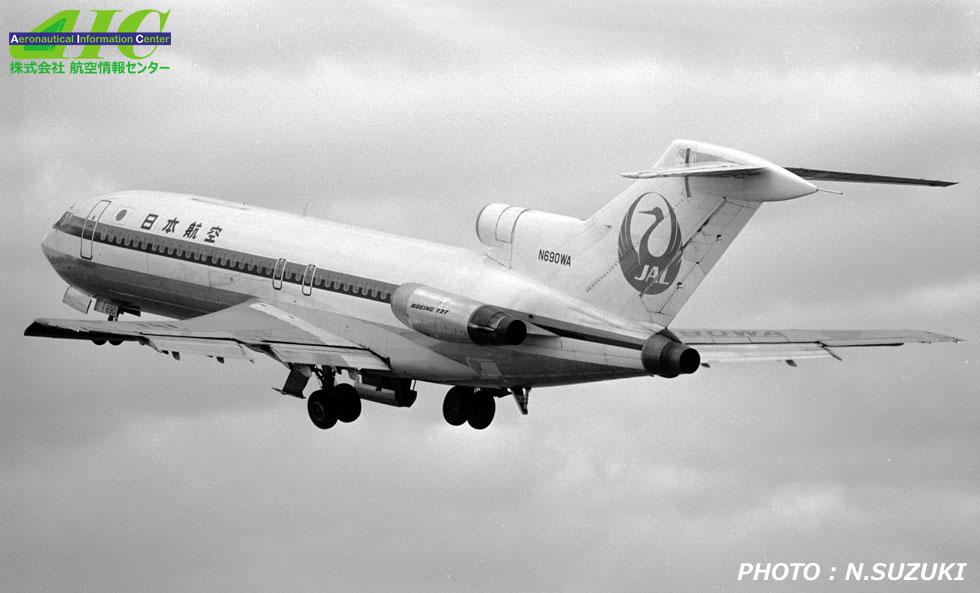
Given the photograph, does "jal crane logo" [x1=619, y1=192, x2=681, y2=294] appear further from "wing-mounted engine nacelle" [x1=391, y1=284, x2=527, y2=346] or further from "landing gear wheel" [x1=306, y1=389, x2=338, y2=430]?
"landing gear wheel" [x1=306, y1=389, x2=338, y2=430]

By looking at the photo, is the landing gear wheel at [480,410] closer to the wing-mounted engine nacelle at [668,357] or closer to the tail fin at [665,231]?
the tail fin at [665,231]

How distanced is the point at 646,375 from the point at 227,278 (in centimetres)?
1179

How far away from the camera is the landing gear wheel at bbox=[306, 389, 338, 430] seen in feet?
151

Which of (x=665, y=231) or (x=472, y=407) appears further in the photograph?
(x=472, y=407)

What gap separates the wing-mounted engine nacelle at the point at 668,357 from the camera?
40.1 m

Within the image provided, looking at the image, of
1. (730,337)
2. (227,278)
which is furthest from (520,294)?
(227,278)

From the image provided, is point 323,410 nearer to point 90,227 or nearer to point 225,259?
point 225,259

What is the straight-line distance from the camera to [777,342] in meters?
42.6

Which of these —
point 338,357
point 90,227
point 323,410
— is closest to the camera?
point 338,357

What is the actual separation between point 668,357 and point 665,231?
8.52 feet

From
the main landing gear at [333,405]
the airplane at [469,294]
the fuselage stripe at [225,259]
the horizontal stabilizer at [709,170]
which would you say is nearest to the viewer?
the horizontal stabilizer at [709,170]

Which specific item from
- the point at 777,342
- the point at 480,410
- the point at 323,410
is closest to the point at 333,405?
the point at 323,410

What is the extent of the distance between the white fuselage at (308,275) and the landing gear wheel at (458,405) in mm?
2335

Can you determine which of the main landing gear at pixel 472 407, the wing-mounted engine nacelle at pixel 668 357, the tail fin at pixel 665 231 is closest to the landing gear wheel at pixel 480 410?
the main landing gear at pixel 472 407
